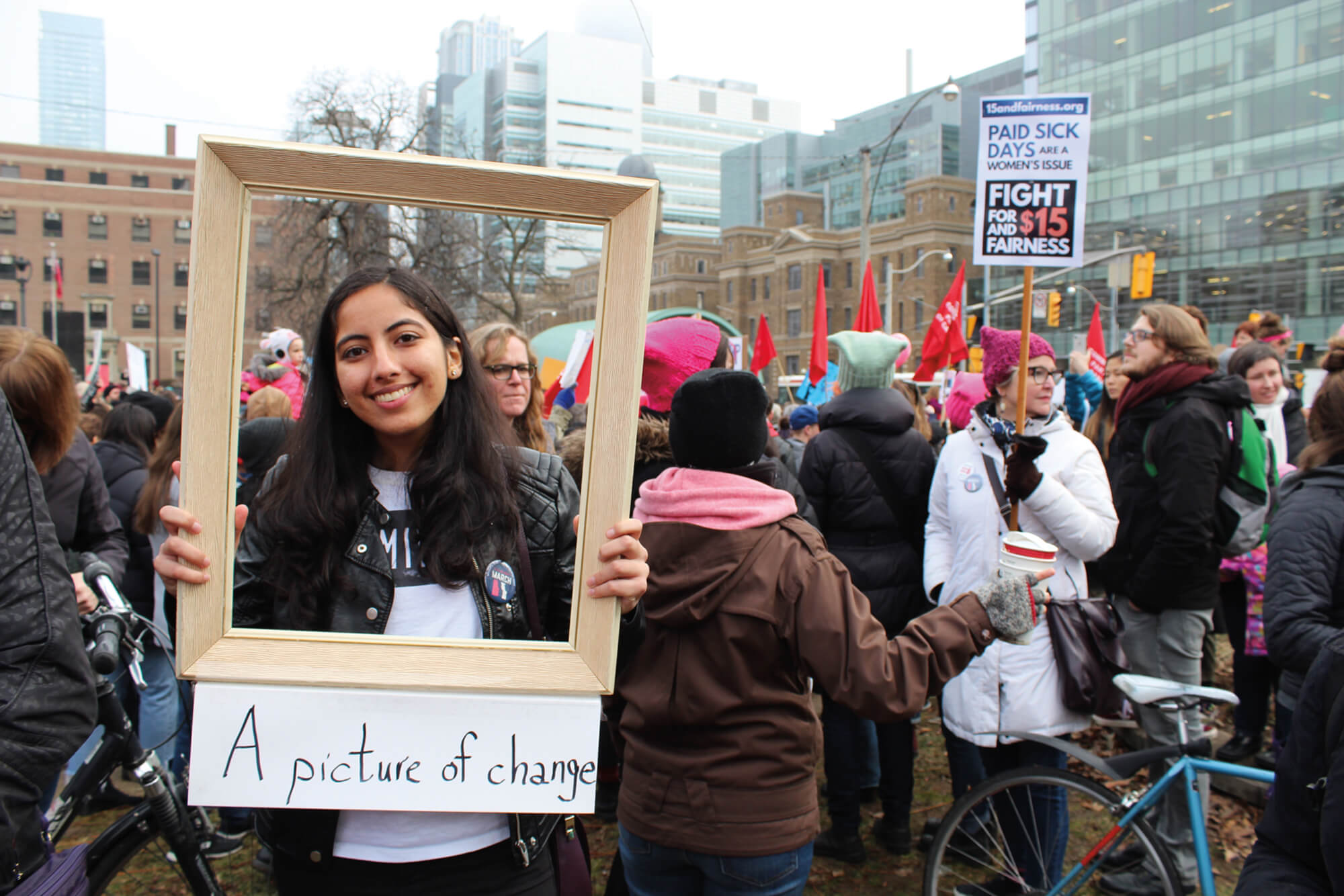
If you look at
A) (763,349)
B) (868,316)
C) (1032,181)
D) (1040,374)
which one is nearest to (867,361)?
(1040,374)

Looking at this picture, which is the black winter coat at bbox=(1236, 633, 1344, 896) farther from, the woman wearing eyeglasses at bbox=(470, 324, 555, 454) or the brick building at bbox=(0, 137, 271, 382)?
the brick building at bbox=(0, 137, 271, 382)

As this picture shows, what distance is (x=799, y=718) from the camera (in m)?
2.35

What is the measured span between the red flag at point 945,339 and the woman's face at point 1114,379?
261 cm

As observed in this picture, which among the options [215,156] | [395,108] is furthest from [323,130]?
[215,156]

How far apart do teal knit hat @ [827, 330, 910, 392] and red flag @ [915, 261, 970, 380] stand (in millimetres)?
4902

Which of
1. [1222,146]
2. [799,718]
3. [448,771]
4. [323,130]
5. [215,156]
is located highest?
[1222,146]

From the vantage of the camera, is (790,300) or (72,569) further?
(790,300)

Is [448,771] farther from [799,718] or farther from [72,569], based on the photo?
[72,569]

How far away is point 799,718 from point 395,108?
24.0m

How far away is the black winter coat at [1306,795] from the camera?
182 cm

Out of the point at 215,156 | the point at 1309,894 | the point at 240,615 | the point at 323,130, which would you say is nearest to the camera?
the point at 215,156

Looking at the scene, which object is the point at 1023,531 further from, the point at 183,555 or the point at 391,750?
the point at 183,555

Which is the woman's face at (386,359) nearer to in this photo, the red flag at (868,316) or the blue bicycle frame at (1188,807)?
the blue bicycle frame at (1188,807)

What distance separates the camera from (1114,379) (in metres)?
6.38
